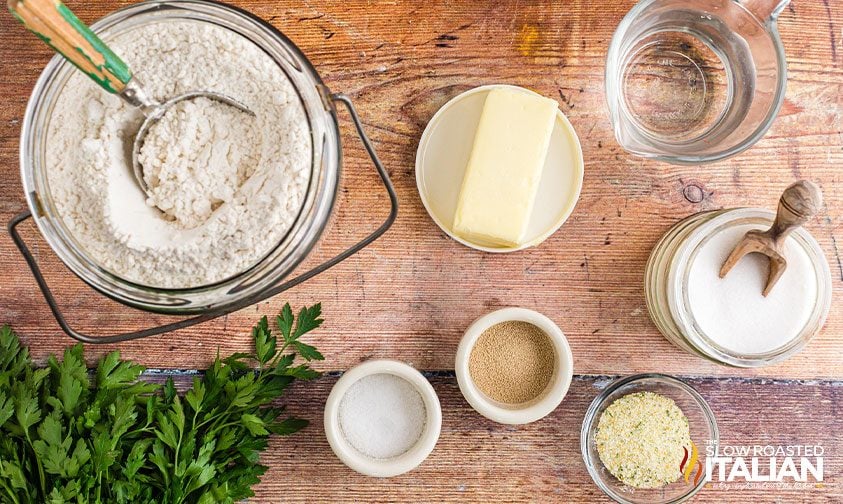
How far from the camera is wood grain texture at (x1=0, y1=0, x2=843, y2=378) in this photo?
3.31 feet

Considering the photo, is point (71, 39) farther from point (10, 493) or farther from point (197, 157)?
point (10, 493)

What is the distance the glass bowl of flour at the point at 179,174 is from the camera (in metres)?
0.77

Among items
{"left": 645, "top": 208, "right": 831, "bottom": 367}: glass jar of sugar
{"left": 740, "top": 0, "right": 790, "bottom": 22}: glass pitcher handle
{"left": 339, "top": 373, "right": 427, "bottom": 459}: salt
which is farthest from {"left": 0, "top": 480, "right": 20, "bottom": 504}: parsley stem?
{"left": 740, "top": 0, "right": 790, "bottom": 22}: glass pitcher handle

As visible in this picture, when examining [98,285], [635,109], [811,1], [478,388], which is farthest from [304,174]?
[811,1]

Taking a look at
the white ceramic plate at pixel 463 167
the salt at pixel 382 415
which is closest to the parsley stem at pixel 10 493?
the salt at pixel 382 415

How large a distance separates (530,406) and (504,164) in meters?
0.34

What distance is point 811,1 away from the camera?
1.02 meters

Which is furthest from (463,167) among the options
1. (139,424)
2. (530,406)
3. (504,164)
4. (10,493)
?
(10,493)

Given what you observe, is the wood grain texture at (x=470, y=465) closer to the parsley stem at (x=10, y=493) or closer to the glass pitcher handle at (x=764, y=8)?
the parsley stem at (x=10, y=493)

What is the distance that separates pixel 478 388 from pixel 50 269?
0.65m

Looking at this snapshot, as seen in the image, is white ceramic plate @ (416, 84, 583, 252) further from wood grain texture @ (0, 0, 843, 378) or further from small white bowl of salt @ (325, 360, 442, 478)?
small white bowl of salt @ (325, 360, 442, 478)

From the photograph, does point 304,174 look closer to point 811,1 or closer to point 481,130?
point 481,130

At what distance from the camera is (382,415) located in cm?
98
